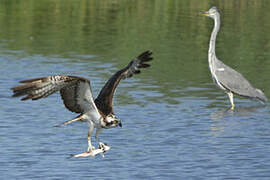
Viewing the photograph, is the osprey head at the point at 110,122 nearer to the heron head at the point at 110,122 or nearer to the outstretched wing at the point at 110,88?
the heron head at the point at 110,122

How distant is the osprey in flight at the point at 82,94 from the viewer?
9555 mm

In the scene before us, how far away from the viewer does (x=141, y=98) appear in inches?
687

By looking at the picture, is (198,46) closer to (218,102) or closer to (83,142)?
(218,102)

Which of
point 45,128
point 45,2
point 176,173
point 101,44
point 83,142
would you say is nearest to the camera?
point 176,173

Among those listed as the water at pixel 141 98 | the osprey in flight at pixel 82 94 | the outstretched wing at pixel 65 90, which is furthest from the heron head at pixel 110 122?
the water at pixel 141 98

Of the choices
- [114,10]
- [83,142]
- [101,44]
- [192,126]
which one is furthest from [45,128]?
[114,10]

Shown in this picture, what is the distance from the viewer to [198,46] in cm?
2520

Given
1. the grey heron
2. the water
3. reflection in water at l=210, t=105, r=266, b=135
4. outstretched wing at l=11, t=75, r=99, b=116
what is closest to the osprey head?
outstretched wing at l=11, t=75, r=99, b=116

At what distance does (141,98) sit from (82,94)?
7111 millimetres

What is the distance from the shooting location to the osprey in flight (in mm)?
9555

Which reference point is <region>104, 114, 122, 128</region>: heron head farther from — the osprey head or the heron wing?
the heron wing

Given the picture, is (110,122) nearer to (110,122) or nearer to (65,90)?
(110,122)

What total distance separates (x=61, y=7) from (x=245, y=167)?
2207cm

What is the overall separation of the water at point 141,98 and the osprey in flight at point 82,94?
4.33 ft
